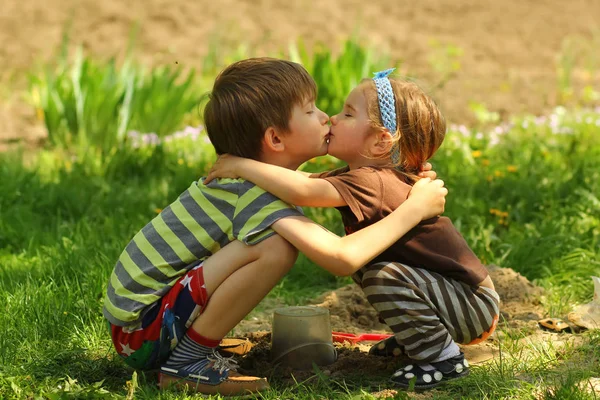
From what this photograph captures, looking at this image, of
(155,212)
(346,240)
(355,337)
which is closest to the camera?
(346,240)

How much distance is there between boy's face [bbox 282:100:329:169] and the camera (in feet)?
9.27

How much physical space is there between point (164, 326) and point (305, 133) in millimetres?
758

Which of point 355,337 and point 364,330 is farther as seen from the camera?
point 364,330

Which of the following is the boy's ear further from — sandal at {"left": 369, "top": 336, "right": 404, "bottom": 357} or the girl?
sandal at {"left": 369, "top": 336, "right": 404, "bottom": 357}

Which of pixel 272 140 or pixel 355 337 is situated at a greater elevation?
pixel 272 140

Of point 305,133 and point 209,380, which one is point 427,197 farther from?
point 209,380

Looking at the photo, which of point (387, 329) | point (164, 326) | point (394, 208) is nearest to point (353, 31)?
point (387, 329)

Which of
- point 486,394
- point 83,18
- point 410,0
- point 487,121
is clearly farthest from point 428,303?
point 410,0

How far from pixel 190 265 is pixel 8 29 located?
18.2 ft

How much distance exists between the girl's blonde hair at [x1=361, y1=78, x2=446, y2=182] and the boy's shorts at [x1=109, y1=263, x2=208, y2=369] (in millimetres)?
758

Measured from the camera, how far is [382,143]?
2.88 meters

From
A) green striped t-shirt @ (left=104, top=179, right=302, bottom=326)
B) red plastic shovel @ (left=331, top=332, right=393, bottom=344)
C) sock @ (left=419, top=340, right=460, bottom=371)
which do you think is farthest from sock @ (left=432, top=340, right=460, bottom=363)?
green striped t-shirt @ (left=104, top=179, right=302, bottom=326)

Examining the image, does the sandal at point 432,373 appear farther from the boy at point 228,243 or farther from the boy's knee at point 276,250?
the boy's knee at point 276,250

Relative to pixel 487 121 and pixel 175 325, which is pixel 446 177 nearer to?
pixel 487 121
